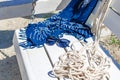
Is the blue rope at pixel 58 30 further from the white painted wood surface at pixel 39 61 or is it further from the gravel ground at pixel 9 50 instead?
the gravel ground at pixel 9 50

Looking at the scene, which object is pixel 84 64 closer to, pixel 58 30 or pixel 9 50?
pixel 58 30

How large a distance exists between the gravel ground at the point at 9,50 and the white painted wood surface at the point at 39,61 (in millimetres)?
538

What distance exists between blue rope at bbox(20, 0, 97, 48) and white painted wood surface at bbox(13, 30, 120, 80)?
0.17 feet

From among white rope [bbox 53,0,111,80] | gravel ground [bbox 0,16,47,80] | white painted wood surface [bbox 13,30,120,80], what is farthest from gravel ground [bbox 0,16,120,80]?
white rope [bbox 53,0,111,80]

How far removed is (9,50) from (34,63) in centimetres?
110

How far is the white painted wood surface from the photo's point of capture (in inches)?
86.4

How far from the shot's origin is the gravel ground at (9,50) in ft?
10.0

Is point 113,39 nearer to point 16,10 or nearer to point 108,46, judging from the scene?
point 108,46

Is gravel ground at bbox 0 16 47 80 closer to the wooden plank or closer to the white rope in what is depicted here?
the wooden plank

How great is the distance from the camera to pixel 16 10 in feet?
10.3

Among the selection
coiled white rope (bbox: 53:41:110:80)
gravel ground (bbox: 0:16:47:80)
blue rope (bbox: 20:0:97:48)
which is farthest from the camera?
gravel ground (bbox: 0:16:47:80)

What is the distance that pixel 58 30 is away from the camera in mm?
2623

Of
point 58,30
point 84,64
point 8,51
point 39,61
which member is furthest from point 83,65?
point 8,51

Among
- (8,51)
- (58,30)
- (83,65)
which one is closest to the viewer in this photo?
(83,65)
